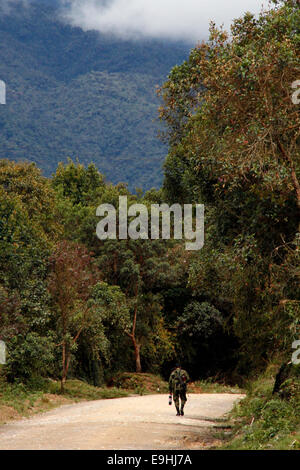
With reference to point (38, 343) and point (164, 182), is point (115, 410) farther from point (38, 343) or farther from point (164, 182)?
point (164, 182)

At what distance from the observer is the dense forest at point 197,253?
38.3 feet

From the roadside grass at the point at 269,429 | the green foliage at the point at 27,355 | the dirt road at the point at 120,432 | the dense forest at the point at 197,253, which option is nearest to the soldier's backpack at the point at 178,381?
the dirt road at the point at 120,432

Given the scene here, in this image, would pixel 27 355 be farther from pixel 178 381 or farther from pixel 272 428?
pixel 272 428

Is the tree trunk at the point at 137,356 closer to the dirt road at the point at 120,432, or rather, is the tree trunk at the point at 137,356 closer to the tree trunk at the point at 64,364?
the tree trunk at the point at 64,364

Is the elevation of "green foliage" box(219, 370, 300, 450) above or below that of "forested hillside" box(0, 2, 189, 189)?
below

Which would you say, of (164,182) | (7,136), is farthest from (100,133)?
(164,182)

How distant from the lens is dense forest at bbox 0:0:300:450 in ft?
38.3

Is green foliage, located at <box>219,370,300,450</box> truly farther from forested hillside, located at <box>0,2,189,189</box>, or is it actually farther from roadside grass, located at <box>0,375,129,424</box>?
forested hillside, located at <box>0,2,189,189</box>

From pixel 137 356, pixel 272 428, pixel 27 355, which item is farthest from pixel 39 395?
pixel 272 428

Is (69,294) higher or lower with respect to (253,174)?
lower

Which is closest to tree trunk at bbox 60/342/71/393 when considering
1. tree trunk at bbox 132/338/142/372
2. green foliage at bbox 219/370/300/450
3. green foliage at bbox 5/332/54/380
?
green foliage at bbox 5/332/54/380

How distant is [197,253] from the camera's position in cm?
1477

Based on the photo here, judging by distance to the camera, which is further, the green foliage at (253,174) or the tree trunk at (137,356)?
the tree trunk at (137,356)
